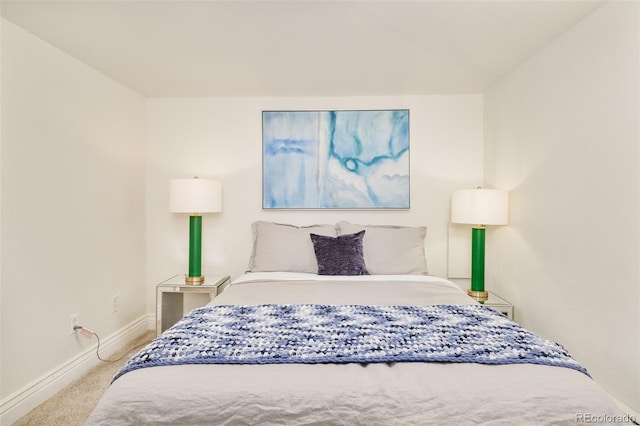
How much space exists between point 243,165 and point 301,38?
1467 millimetres

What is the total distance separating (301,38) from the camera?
2188 mm

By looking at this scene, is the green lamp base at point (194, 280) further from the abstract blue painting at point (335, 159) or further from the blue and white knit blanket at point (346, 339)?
the blue and white knit blanket at point (346, 339)

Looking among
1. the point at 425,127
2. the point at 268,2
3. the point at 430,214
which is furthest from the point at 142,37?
the point at 430,214

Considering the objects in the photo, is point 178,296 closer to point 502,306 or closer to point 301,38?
point 301,38

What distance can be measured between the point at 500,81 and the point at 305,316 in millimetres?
2583

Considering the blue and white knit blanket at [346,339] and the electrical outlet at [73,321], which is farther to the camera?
the electrical outlet at [73,321]

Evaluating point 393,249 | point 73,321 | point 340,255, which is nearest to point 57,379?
point 73,321

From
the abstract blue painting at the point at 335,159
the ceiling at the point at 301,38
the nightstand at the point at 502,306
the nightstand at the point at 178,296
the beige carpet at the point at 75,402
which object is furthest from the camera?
A: the abstract blue painting at the point at 335,159

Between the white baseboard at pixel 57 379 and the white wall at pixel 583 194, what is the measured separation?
3246 millimetres

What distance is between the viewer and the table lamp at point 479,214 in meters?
2.72

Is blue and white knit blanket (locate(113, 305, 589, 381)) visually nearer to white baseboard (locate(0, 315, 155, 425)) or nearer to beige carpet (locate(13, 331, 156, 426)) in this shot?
beige carpet (locate(13, 331, 156, 426))

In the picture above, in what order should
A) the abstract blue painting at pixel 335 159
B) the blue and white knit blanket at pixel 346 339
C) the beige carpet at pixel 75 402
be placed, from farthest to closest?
1. the abstract blue painting at pixel 335 159
2. the beige carpet at pixel 75 402
3. the blue and white knit blanket at pixel 346 339

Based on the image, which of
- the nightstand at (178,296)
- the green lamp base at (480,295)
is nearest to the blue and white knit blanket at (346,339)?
the green lamp base at (480,295)

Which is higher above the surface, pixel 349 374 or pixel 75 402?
pixel 349 374
